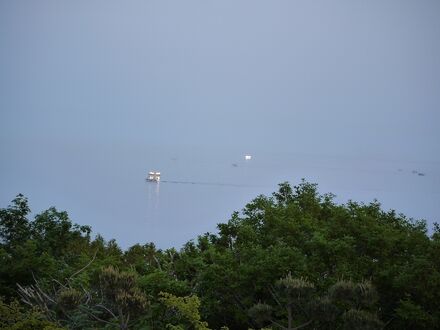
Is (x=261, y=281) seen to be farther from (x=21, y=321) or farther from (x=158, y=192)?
(x=158, y=192)

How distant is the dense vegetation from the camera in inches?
406

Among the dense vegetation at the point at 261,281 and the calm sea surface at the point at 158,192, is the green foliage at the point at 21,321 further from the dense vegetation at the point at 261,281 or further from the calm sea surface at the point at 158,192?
the calm sea surface at the point at 158,192

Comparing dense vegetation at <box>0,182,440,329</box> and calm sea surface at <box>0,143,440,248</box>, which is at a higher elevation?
dense vegetation at <box>0,182,440,329</box>

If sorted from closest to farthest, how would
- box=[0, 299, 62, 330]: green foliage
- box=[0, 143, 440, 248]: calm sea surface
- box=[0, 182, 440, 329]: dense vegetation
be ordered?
box=[0, 299, 62, 330]: green foliage
box=[0, 182, 440, 329]: dense vegetation
box=[0, 143, 440, 248]: calm sea surface

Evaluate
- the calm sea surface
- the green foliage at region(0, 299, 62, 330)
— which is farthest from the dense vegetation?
the calm sea surface

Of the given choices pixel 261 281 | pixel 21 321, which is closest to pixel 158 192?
pixel 261 281

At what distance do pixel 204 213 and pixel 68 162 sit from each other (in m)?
56.6

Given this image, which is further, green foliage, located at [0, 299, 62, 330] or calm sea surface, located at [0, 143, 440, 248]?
calm sea surface, located at [0, 143, 440, 248]

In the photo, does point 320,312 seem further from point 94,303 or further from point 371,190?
point 371,190

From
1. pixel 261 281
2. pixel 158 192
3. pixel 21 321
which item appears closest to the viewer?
pixel 21 321

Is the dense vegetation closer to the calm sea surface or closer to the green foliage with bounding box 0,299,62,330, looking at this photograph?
the green foliage with bounding box 0,299,62,330

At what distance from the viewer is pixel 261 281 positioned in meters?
12.4

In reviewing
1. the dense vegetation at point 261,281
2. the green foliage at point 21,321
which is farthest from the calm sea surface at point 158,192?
the green foliage at point 21,321

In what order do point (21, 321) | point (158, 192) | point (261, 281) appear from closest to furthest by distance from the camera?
point (21, 321)
point (261, 281)
point (158, 192)
